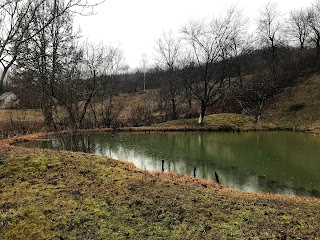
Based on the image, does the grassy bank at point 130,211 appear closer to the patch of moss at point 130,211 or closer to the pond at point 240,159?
the patch of moss at point 130,211

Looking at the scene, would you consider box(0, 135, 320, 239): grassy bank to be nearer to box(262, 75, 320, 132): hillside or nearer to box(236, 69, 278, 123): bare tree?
box(262, 75, 320, 132): hillside

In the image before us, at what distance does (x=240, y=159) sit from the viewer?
1383 centimetres

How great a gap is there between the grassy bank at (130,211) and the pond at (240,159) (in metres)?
3.37

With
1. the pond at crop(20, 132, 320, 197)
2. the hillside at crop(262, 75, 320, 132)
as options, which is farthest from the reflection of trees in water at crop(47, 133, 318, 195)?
the hillside at crop(262, 75, 320, 132)

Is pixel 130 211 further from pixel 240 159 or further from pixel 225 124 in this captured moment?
pixel 225 124

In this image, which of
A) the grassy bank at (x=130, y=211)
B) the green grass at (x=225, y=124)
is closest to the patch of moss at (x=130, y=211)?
the grassy bank at (x=130, y=211)

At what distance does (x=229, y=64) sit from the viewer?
97.2 ft

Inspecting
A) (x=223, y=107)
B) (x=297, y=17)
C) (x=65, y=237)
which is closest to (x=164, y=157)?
(x=65, y=237)

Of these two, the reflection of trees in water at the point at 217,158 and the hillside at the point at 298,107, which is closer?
the reflection of trees in water at the point at 217,158

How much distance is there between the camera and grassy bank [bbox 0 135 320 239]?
455 cm

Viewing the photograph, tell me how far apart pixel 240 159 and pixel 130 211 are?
961cm

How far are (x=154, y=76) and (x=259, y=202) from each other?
59878mm

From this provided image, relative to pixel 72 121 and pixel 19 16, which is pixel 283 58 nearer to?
pixel 72 121

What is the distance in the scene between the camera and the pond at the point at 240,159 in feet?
32.4
